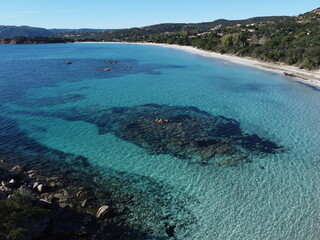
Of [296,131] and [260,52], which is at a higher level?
[260,52]

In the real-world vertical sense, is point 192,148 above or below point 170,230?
above

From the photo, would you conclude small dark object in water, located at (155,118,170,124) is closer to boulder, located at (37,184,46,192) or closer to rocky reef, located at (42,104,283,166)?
rocky reef, located at (42,104,283,166)

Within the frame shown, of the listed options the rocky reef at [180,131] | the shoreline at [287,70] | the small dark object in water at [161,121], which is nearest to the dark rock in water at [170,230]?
the rocky reef at [180,131]

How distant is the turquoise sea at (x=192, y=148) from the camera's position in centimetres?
1315

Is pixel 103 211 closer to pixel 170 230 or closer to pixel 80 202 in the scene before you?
pixel 80 202

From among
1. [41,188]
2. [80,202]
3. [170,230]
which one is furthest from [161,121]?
[170,230]

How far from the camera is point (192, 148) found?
2061cm

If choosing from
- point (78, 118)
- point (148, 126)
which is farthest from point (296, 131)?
point (78, 118)

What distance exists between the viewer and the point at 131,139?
22.2 meters

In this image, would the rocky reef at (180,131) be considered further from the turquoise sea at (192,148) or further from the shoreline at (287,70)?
the shoreline at (287,70)

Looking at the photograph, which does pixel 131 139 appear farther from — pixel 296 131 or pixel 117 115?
pixel 296 131

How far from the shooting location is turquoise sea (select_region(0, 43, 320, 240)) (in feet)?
43.1

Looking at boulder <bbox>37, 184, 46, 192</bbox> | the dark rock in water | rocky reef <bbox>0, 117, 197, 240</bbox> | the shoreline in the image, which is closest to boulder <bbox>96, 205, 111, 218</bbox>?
Result: rocky reef <bbox>0, 117, 197, 240</bbox>

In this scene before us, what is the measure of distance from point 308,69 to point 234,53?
118 ft
